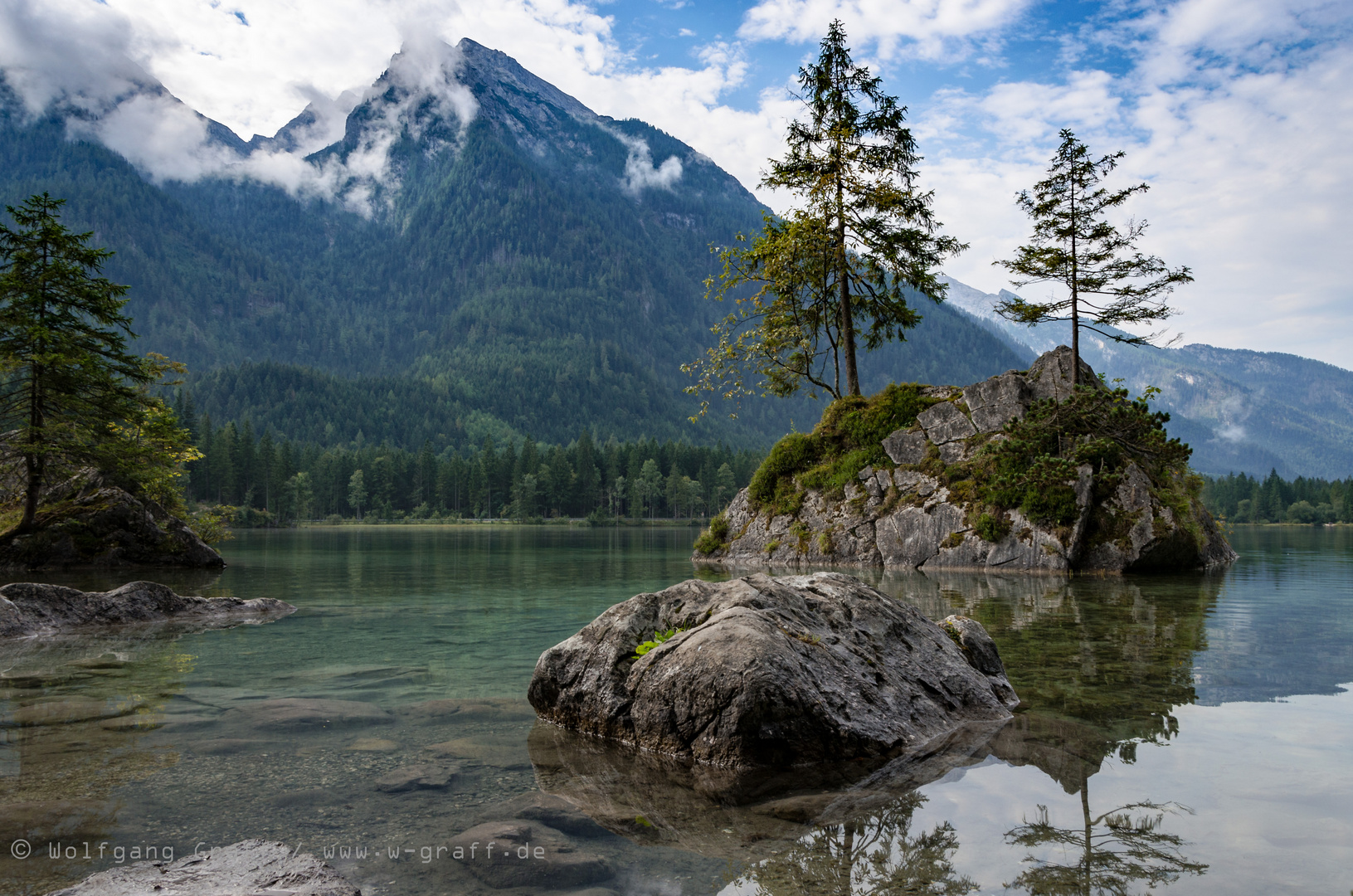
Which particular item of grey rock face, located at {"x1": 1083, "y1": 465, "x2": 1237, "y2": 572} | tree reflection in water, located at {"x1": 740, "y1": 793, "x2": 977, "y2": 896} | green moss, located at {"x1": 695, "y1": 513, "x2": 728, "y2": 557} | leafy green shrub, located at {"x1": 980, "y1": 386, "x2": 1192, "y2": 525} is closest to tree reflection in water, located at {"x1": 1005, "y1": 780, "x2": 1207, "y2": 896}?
tree reflection in water, located at {"x1": 740, "y1": 793, "x2": 977, "y2": 896}

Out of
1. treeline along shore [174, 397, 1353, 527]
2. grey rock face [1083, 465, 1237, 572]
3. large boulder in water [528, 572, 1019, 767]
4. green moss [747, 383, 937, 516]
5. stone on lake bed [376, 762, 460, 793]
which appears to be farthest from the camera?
treeline along shore [174, 397, 1353, 527]

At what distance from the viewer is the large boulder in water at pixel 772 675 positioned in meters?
6.17

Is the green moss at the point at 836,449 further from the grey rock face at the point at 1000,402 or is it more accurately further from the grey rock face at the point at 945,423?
the grey rock face at the point at 1000,402

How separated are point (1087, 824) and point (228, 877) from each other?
4843mm

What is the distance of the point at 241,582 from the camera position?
23.7 m

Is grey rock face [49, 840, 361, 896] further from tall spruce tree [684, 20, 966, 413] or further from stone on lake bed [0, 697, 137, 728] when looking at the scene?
tall spruce tree [684, 20, 966, 413]

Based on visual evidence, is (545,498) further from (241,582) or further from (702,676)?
(702,676)

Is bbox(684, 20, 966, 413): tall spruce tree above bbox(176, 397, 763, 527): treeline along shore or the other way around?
above

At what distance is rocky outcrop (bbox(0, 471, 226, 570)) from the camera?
25062mm

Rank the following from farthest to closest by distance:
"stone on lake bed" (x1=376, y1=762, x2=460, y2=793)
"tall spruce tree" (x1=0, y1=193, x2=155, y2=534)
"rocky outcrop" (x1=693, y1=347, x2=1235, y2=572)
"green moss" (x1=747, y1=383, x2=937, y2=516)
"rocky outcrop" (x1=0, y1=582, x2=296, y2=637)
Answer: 1. "green moss" (x1=747, y1=383, x2=937, y2=516)
2. "rocky outcrop" (x1=693, y1=347, x2=1235, y2=572)
3. "tall spruce tree" (x1=0, y1=193, x2=155, y2=534)
4. "rocky outcrop" (x1=0, y1=582, x2=296, y2=637)
5. "stone on lake bed" (x1=376, y1=762, x2=460, y2=793)

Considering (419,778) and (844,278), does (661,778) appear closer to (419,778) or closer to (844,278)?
(419,778)

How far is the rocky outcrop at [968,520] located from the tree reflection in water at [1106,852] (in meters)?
20.9

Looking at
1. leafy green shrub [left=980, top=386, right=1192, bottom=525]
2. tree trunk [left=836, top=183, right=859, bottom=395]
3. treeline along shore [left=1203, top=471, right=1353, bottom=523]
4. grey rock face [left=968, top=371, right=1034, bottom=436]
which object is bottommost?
treeline along shore [left=1203, top=471, right=1353, bottom=523]

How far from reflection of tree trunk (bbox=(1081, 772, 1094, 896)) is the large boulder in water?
4.76ft
